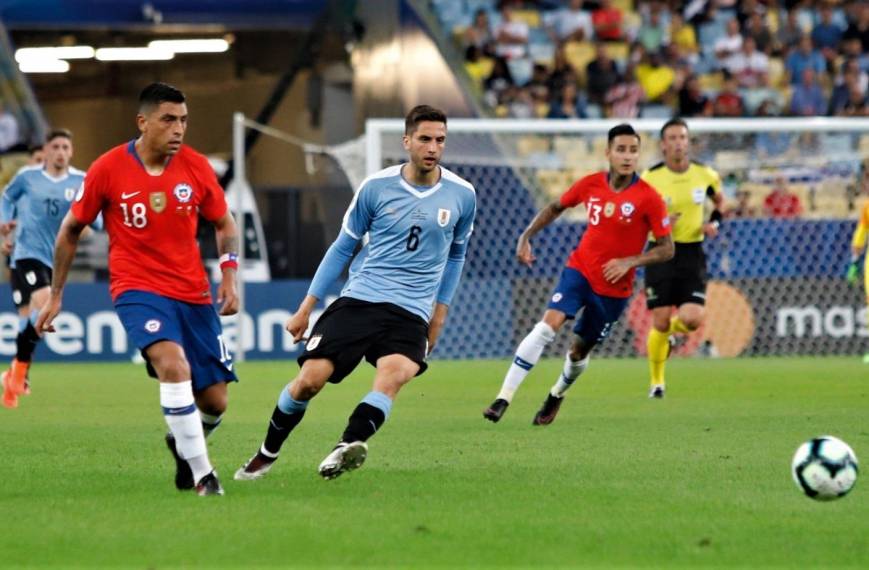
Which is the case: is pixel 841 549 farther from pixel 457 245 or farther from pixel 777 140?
pixel 777 140

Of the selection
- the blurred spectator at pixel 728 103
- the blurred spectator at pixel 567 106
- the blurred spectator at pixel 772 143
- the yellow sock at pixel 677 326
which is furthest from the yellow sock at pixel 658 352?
the blurred spectator at pixel 728 103

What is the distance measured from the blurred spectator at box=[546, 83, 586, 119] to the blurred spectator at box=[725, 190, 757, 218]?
142 inches

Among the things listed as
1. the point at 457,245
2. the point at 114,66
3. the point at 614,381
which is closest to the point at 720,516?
the point at 457,245

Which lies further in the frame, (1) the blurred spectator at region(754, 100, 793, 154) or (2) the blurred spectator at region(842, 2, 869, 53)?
(2) the blurred spectator at region(842, 2, 869, 53)

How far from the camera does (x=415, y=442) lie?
11.0 meters

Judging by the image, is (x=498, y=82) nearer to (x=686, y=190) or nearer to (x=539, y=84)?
(x=539, y=84)

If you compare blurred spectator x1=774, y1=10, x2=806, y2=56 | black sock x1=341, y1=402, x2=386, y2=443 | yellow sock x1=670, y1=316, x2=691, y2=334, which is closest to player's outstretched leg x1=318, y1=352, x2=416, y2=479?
black sock x1=341, y1=402, x2=386, y2=443

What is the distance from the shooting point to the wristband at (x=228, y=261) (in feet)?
27.7

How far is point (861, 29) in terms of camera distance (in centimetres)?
2703

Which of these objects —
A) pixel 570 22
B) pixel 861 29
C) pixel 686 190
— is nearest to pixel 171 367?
pixel 686 190

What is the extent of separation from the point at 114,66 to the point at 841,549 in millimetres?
26563

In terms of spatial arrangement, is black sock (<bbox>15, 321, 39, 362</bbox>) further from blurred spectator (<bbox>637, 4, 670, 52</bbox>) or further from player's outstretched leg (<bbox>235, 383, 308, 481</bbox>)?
blurred spectator (<bbox>637, 4, 670, 52</bbox>)

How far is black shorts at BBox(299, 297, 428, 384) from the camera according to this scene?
8508 mm

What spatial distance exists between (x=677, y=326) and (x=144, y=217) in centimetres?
848
